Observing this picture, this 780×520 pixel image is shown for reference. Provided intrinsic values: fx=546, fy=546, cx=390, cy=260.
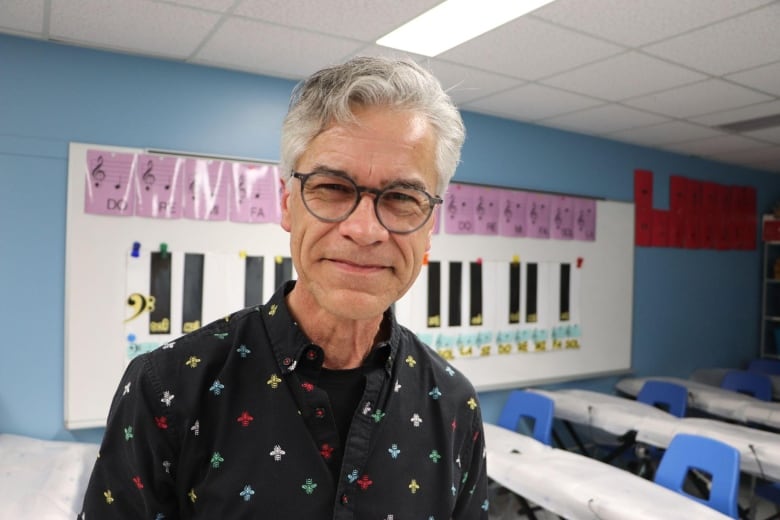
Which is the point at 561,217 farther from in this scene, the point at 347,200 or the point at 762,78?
the point at 347,200

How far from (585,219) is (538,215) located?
46 cm

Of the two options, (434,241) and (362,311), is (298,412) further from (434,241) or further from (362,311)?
(434,241)

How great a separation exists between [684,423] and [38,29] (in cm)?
377

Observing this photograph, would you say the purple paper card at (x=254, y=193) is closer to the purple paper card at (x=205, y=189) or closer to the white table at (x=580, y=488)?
the purple paper card at (x=205, y=189)

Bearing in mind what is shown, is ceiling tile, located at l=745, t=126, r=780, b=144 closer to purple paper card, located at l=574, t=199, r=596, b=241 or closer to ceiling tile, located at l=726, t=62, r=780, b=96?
ceiling tile, located at l=726, t=62, r=780, b=96

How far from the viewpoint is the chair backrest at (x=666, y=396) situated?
3.72 m

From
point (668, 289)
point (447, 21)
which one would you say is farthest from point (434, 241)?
point (668, 289)

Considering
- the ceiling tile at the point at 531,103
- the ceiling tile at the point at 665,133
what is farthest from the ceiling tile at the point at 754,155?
the ceiling tile at the point at 531,103

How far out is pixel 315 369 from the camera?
2.90 feet

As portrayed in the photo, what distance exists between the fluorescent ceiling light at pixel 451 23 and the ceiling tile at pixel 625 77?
69 centimetres

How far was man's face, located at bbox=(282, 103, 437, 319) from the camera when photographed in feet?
2.60

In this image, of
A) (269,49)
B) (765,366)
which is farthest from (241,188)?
(765,366)

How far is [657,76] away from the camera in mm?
2729

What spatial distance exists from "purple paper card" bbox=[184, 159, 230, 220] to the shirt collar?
1913 mm
